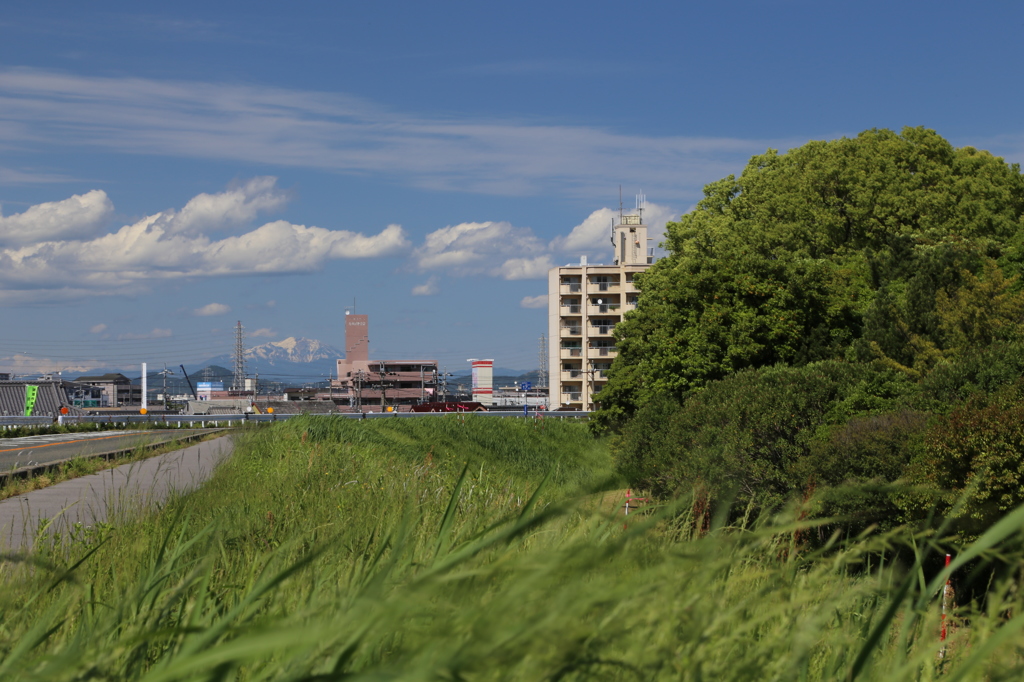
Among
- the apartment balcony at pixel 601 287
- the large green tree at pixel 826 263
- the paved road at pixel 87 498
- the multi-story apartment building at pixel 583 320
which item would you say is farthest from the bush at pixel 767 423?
the apartment balcony at pixel 601 287

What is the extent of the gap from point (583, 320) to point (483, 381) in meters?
70.7

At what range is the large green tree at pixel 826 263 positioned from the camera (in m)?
23.1

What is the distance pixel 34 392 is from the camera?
145 ft

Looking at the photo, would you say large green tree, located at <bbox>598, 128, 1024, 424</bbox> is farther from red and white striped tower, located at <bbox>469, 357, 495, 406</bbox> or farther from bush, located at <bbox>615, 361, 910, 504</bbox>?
red and white striped tower, located at <bbox>469, 357, 495, 406</bbox>

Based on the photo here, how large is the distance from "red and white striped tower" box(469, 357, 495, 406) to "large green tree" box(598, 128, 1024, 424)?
125 meters

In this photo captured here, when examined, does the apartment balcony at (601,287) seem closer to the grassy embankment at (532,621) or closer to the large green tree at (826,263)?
the large green tree at (826,263)

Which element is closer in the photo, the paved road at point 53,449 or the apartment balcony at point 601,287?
the paved road at point 53,449

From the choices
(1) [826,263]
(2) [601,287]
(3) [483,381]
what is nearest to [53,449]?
(1) [826,263]

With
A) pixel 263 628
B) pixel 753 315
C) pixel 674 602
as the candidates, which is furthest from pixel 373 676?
pixel 753 315

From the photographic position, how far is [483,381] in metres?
165

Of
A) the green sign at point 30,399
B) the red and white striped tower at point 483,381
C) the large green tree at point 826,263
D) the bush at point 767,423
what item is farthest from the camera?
the red and white striped tower at point 483,381

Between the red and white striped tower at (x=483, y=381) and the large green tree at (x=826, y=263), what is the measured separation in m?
125

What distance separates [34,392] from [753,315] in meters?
34.9

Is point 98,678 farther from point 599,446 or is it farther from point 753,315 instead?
point 599,446
